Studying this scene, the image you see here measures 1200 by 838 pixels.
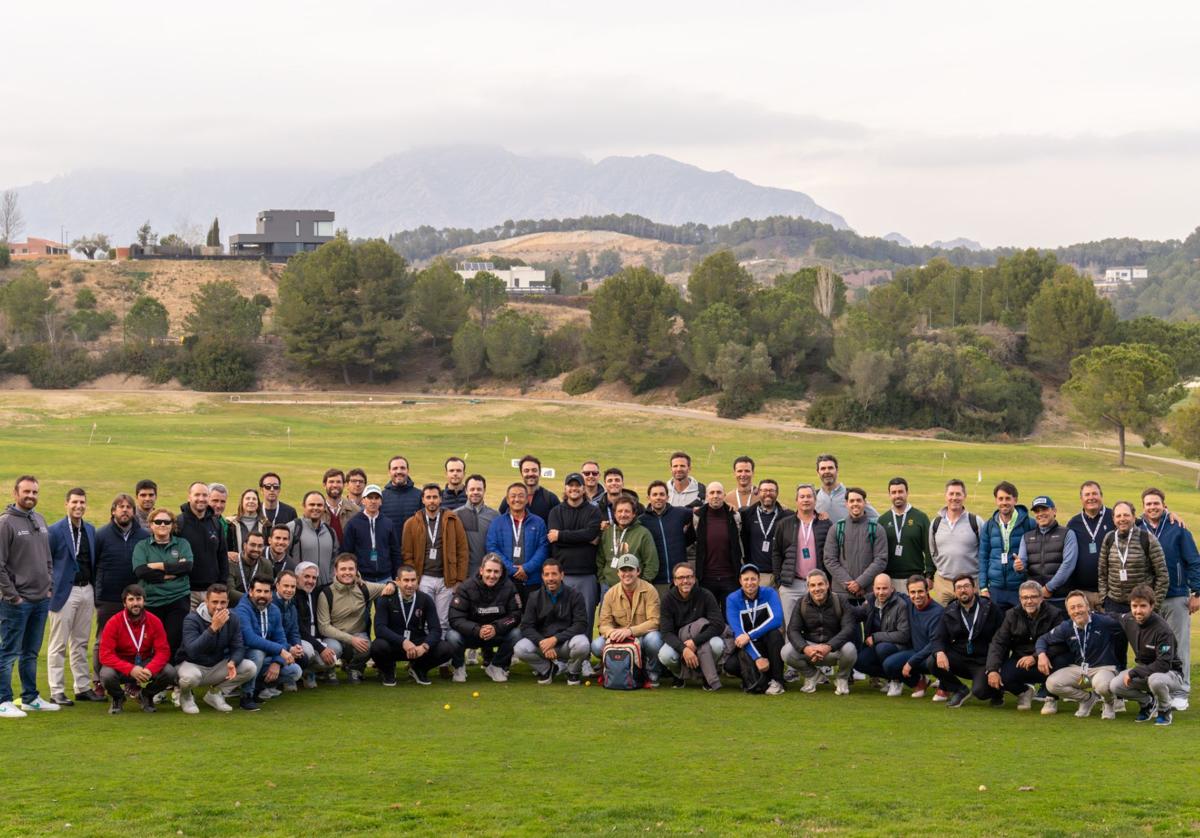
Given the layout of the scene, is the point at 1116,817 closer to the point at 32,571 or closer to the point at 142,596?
the point at 142,596

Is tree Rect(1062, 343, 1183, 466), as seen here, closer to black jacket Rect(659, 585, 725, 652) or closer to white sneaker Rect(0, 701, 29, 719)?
black jacket Rect(659, 585, 725, 652)

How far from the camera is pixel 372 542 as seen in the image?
1462cm

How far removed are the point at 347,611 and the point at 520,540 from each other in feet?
6.83

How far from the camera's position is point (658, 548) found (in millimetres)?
14695

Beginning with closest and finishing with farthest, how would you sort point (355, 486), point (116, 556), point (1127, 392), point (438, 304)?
point (116, 556), point (355, 486), point (1127, 392), point (438, 304)

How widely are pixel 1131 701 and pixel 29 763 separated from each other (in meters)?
10.3

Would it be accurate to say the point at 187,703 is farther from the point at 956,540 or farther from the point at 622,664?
the point at 956,540

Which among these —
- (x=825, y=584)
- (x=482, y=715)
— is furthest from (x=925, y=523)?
(x=482, y=715)

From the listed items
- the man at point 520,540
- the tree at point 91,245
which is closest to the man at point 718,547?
the man at point 520,540

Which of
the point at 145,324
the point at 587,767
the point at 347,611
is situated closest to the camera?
the point at 587,767

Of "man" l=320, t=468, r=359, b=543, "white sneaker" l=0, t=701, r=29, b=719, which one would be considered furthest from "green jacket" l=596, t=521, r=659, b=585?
"white sneaker" l=0, t=701, r=29, b=719

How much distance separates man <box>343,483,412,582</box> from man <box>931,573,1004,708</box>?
5913 millimetres

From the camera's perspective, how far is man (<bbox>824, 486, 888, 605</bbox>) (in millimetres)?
14188

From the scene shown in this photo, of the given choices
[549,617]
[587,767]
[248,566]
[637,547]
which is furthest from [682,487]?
[587,767]
